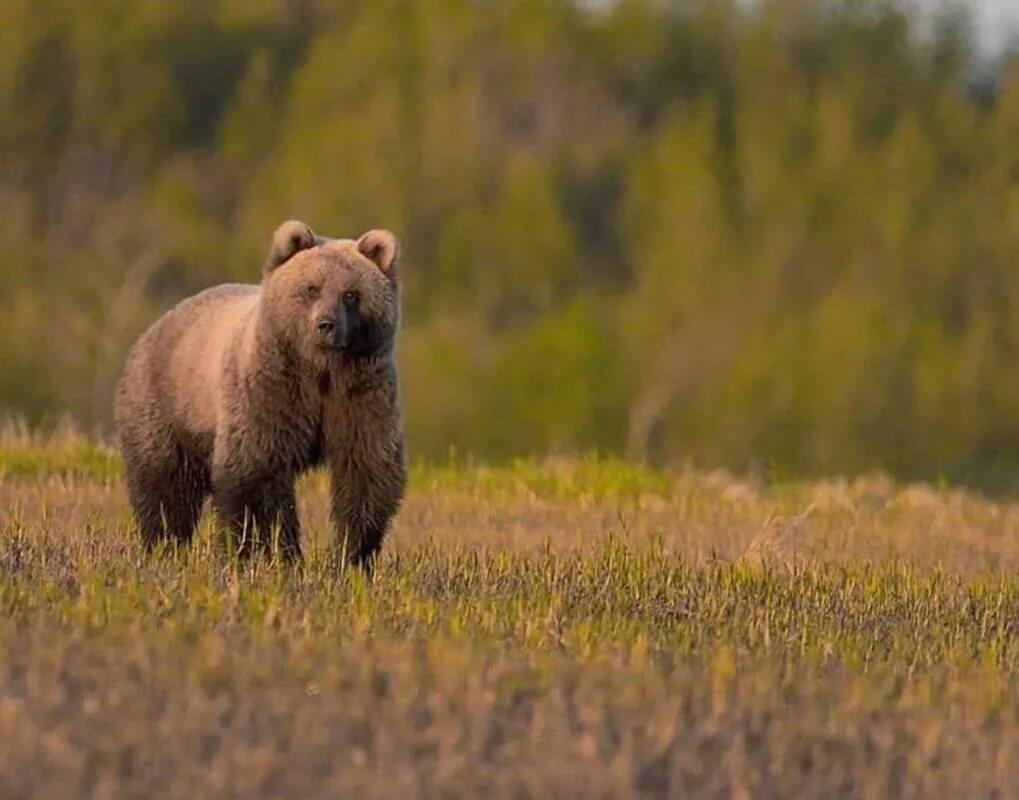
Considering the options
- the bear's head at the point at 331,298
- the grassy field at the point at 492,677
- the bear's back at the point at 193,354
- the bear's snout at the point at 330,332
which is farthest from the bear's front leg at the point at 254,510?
the bear's snout at the point at 330,332

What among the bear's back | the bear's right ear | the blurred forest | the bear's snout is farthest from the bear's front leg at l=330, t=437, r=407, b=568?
the blurred forest

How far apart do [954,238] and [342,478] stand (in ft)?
85.3

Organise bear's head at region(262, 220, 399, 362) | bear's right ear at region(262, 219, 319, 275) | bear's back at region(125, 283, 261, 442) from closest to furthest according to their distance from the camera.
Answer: bear's head at region(262, 220, 399, 362) < bear's right ear at region(262, 219, 319, 275) < bear's back at region(125, 283, 261, 442)

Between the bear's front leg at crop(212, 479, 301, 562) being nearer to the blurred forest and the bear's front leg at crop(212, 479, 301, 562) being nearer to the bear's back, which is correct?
the bear's back

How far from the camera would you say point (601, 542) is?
10664 mm

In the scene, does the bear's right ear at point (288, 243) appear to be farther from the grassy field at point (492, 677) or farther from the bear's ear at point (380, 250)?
the grassy field at point (492, 677)

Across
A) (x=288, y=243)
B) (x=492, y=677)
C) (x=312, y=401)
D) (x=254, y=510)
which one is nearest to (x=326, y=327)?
(x=312, y=401)

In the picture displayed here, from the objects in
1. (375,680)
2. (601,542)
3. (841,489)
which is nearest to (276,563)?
(375,680)

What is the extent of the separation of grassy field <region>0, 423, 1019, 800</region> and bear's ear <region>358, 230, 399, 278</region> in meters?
1.17

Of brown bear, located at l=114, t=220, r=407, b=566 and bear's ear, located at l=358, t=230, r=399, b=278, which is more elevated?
bear's ear, located at l=358, t=230, r=399, b=278

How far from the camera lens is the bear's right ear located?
857cm

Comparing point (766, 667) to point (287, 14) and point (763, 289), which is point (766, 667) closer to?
point (763, 289)

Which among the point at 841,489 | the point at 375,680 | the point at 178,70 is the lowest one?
the point at 841,489

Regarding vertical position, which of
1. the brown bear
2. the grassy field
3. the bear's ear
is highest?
the bear's ear
